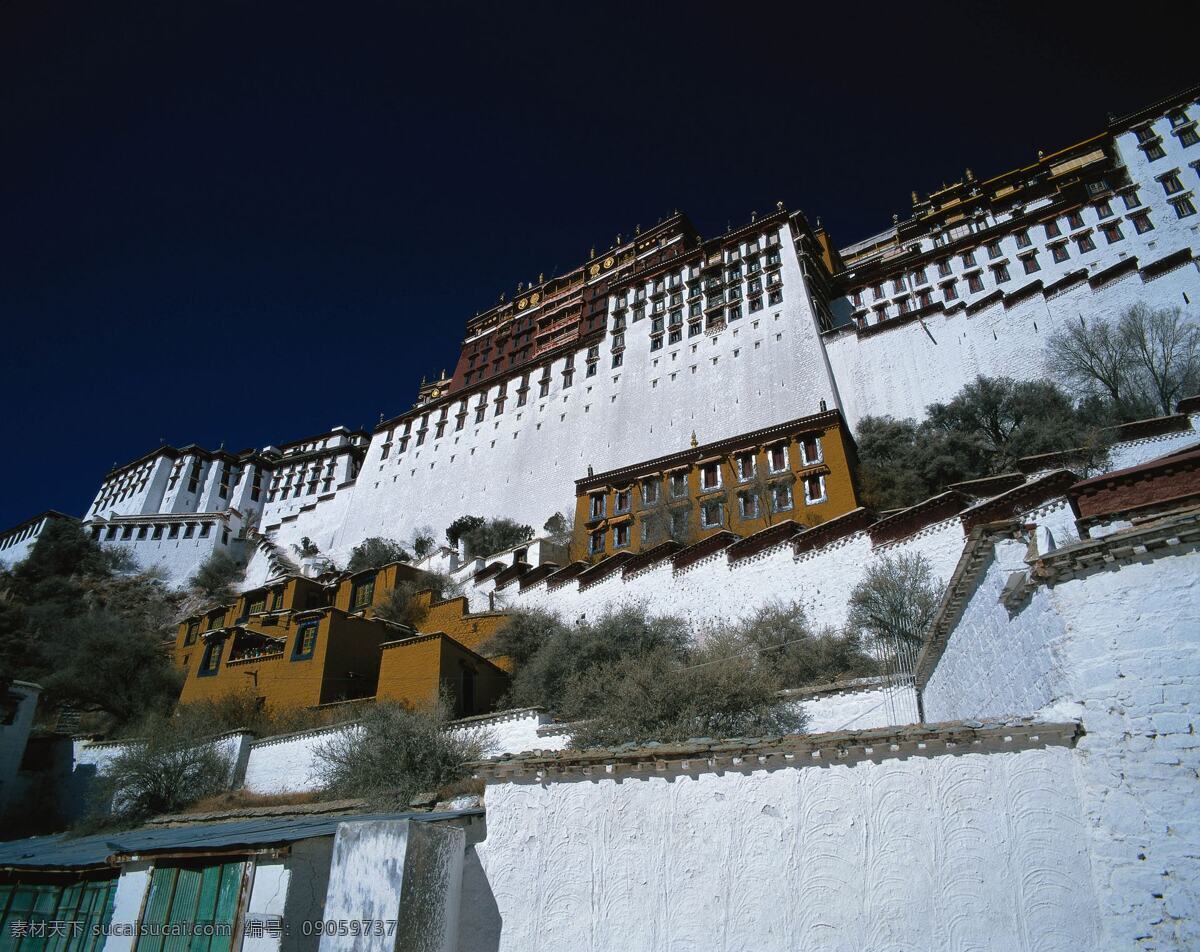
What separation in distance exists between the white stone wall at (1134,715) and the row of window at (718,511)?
1707 centimetres

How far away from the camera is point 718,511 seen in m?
25.1

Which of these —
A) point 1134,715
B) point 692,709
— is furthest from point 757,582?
point 1134,715

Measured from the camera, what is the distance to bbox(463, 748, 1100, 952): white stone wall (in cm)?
566

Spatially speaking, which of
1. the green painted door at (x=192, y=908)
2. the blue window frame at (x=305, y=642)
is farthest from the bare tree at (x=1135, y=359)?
the blue window frame at (x=305, y=642)

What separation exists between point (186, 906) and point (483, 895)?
3244mm

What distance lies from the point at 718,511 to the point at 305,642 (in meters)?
14.1

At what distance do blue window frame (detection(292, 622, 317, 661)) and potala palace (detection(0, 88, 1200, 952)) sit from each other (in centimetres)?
12

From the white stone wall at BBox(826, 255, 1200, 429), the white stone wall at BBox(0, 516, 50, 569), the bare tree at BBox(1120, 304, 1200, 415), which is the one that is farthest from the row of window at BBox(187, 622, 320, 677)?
the white stone wall at BBox(0, 516, 50, 569)

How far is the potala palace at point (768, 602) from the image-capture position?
5.82 m

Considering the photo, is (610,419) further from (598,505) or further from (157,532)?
(157,532)

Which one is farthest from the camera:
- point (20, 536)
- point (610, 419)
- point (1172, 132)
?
point (20, 536)

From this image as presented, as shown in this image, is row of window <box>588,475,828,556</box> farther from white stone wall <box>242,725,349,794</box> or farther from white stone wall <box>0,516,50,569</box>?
white stone wall <box>0,516,50,569</box>

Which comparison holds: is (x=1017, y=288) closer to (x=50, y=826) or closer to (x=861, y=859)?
(x=861, y=859)

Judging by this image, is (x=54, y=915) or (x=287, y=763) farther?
(x=287, y=763)
